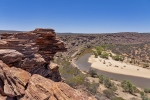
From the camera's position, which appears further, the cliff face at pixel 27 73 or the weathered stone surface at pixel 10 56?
the weathered stone surface at pixel 10 56

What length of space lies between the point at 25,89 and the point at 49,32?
8646 mm

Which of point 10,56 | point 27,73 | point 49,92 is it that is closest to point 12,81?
point 27,73

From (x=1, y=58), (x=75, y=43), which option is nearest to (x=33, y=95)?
(x=1, y=58)

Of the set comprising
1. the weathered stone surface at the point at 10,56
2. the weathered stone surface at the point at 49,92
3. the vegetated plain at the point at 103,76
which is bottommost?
the vegetated plain at the point at 103,76

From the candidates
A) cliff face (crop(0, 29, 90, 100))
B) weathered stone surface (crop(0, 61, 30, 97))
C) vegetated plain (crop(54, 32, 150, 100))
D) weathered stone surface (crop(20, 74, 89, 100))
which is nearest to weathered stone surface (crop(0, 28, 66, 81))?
cliff face (crop(0, 29, 90, 100))

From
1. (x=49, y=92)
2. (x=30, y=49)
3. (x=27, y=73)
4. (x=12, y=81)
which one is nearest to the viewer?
(x=49, y=92)

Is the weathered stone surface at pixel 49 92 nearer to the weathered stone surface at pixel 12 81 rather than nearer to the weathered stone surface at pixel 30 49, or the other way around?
the weathered stone surface at pixel 12 81

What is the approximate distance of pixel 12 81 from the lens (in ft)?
28.3

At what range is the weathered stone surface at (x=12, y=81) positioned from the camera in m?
8.10

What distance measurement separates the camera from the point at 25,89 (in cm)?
844

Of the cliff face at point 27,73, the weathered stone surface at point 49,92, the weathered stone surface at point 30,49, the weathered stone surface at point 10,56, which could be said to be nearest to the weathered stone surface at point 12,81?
the cliff face at point 27,73

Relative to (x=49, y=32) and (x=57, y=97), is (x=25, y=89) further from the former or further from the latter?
(x=49, y=32)

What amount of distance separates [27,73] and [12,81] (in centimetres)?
112

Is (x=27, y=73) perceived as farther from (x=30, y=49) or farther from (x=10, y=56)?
(x=30, y=49)
